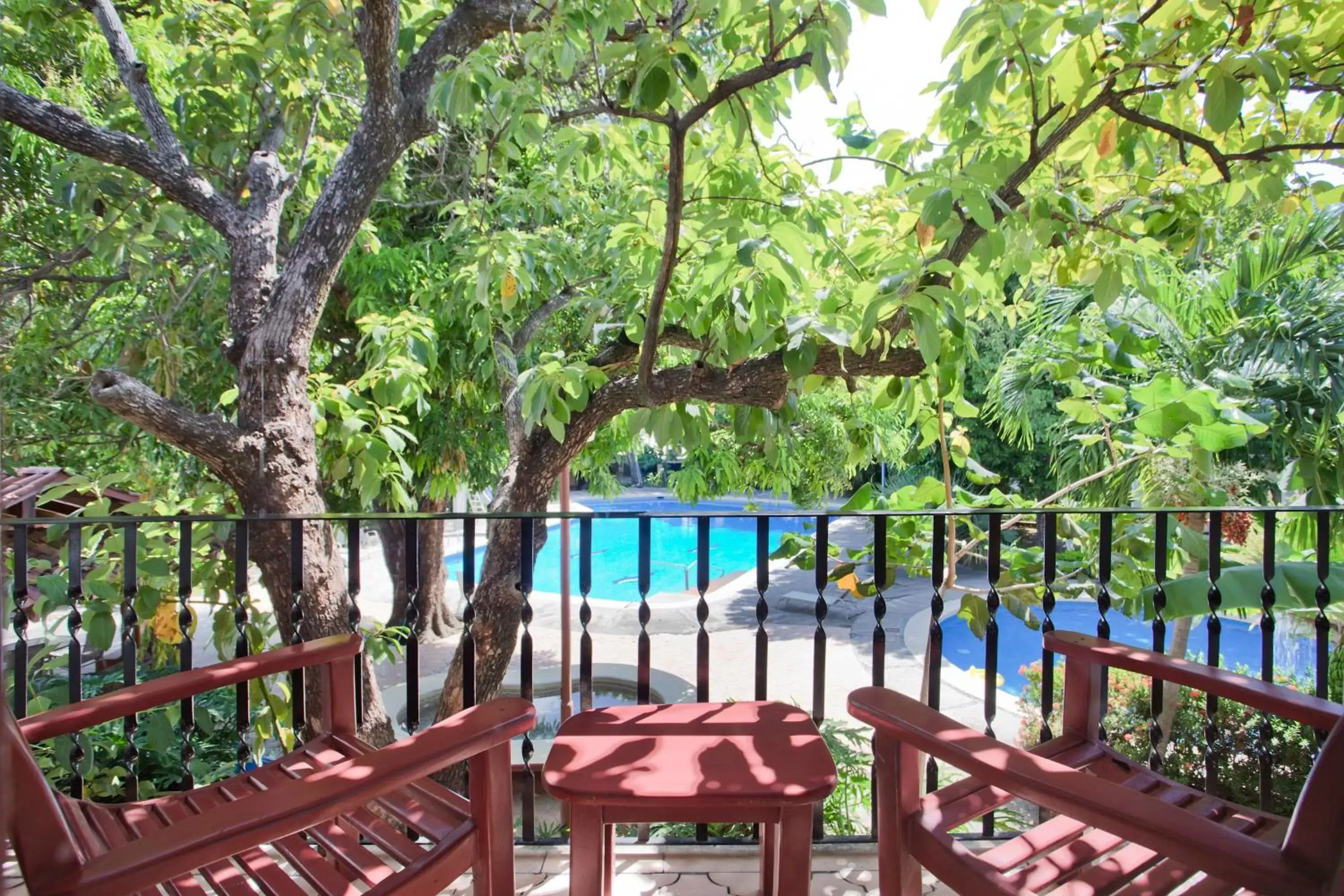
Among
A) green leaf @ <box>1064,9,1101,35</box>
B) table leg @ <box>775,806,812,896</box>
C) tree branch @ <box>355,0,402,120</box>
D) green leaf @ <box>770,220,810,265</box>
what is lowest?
table leg @ <box>775,806,812,896</box>

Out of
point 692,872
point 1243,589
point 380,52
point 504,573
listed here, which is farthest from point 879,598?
point 504,573

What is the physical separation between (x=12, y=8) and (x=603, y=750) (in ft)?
14.1

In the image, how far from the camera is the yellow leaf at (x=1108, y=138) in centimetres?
220

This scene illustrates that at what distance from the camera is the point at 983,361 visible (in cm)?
1404

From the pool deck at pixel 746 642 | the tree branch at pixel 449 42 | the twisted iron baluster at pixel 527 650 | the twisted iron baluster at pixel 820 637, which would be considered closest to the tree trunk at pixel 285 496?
the tree branch at pixel 449 42

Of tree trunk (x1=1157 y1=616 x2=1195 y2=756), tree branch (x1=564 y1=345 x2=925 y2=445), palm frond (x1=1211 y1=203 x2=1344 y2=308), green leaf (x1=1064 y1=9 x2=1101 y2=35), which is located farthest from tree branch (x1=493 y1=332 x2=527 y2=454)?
palm frond (x1=1211 y1=203 x2=1344 y2=308)

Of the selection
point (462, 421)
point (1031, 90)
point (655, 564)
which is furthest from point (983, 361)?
point (1031, 90)

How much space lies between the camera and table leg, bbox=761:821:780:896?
1526 millimetres

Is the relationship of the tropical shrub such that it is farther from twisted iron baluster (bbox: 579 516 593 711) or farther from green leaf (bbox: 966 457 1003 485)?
twisted iron baluster (bbox: 579 516 593 711)

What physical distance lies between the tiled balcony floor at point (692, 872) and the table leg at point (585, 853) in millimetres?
522

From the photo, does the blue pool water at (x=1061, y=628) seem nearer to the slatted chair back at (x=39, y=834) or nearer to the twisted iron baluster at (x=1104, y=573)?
the twisted iron baluster at (x=1104, y=573)

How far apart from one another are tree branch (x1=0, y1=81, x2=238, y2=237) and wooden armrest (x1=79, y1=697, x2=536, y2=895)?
9.59ft

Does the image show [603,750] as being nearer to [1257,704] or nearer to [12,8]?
[1257,704]

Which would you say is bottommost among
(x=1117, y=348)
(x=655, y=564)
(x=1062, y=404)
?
(x=655, y=564)
